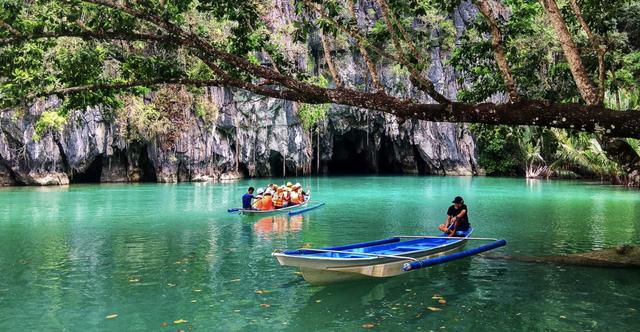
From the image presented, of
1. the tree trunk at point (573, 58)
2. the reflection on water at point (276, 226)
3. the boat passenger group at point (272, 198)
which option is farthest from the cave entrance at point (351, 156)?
the tree trunk at point (573, 58)

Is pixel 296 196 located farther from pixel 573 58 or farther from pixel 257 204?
pixel 573 58

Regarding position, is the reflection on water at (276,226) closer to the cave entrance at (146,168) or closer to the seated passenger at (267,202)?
the seated passenger at (267,202)

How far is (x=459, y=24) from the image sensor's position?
4184 cm

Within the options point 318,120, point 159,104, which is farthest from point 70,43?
point 318,120

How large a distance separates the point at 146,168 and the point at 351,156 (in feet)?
69.7

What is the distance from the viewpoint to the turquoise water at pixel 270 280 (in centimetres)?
609

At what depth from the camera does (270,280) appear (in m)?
7.90

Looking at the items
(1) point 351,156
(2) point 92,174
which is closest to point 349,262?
(2) point 92,174

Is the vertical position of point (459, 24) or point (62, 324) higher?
point (459, 24)

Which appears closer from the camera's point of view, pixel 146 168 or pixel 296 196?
pixel 296 196

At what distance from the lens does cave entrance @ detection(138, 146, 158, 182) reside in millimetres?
34375

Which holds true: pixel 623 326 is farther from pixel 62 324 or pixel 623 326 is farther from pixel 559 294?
pixel 62 324

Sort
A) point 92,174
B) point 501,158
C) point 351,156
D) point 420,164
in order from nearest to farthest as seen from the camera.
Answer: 1. point 92,174
2. point 501,158
3. point 420,164
4. point 351,156

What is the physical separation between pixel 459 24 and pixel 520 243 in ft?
111
